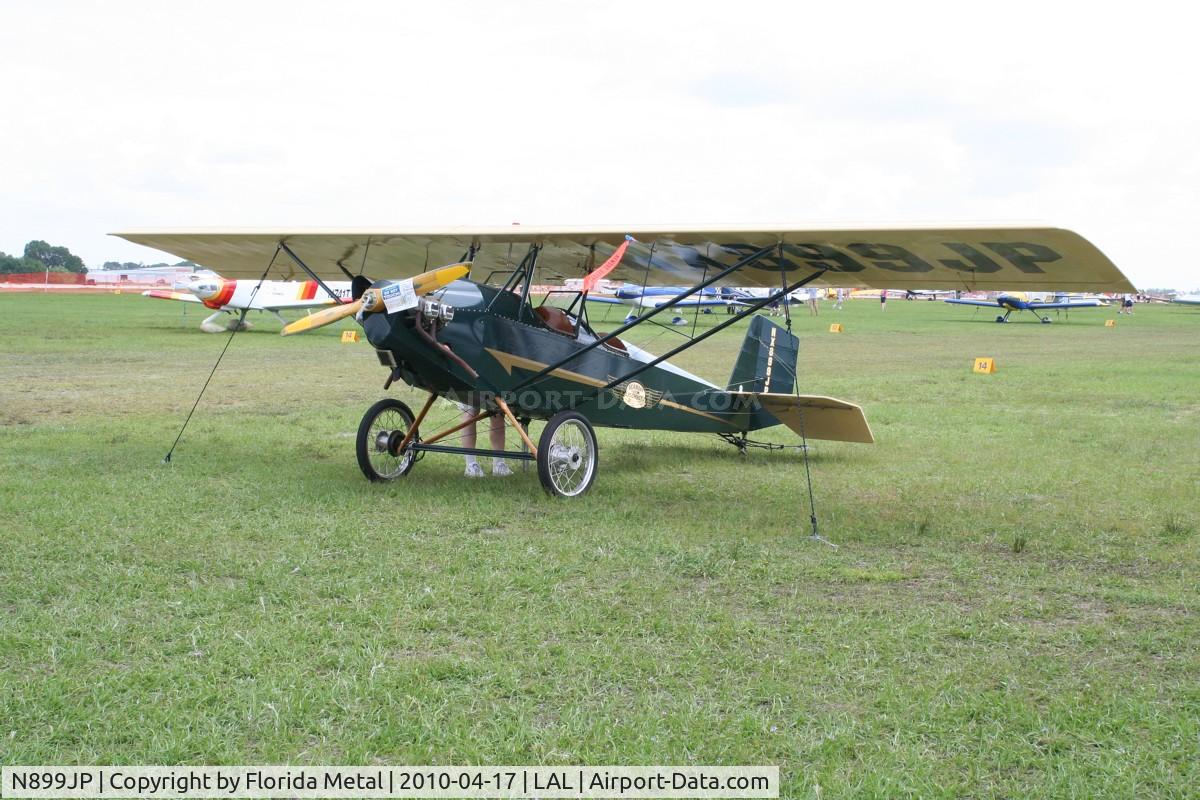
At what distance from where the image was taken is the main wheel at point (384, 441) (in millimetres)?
8633

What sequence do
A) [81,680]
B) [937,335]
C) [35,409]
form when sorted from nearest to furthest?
[81,680] < [35,409] < [937,335]

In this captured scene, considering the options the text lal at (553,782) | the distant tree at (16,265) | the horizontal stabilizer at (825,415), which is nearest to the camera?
the text lal at (553,782)

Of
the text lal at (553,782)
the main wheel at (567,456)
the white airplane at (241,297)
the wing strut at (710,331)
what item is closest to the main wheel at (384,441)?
the main wheel at (567,456)

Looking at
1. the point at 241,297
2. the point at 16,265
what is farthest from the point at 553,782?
the point at 16,265

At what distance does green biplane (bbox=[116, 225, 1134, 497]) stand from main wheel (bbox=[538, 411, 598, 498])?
2 centimetres

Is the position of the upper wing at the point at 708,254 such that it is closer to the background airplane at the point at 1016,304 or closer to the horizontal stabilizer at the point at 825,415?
the horizontal stabilizer at the point at 825,415

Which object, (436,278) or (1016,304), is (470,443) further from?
(1016,304)

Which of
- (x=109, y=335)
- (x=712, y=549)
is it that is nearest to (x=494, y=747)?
(x=712, y=549)

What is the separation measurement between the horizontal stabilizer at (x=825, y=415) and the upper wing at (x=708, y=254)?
4.13ft

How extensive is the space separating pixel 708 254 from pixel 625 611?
451 centimetres

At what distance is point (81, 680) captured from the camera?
4156mm

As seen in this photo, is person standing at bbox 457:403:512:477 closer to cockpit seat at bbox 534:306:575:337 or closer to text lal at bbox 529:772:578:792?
cockpit seat at bbox 534:306:575:337

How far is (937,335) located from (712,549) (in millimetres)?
30595

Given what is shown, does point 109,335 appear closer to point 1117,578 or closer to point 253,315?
point 253,315
